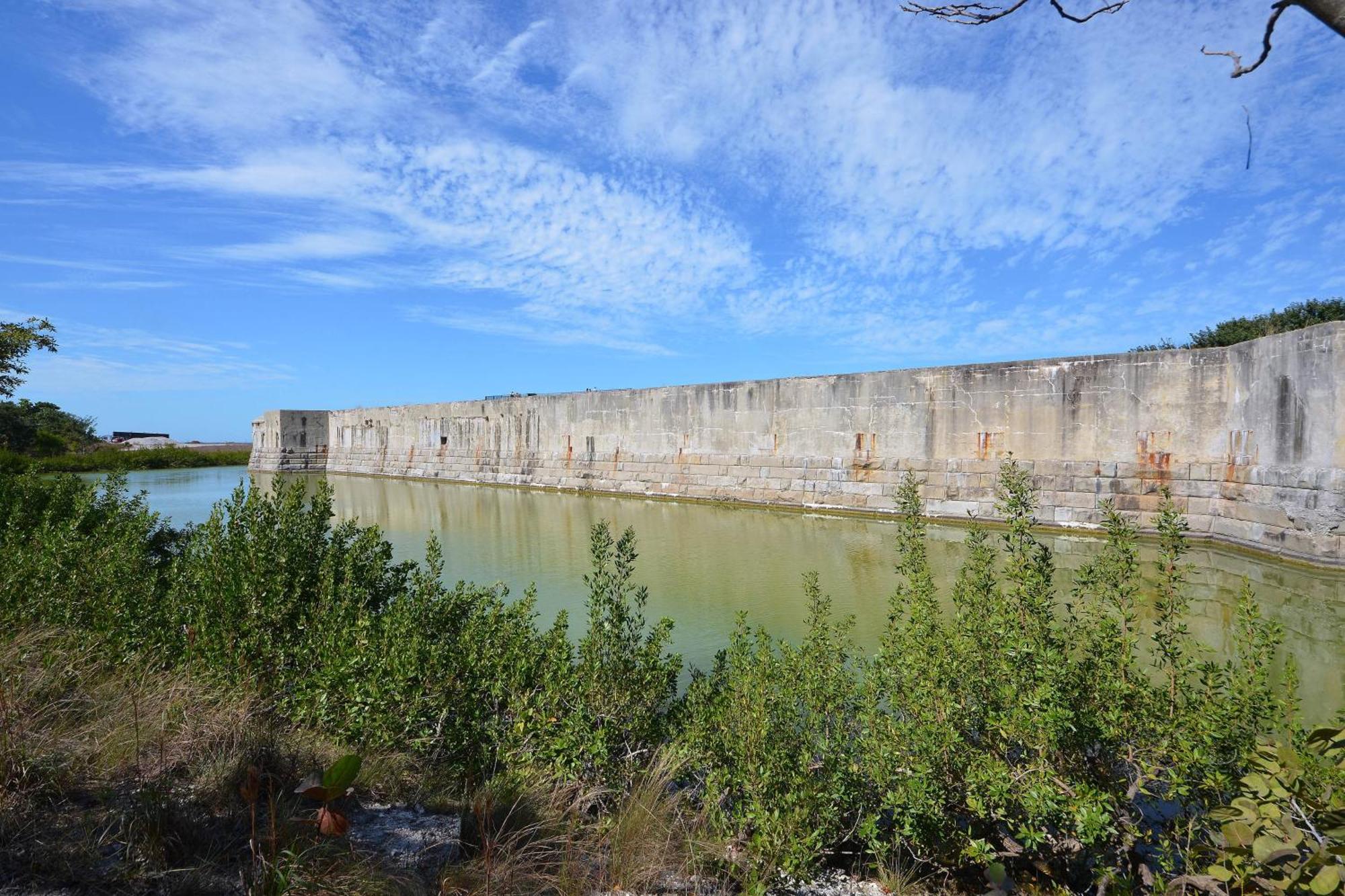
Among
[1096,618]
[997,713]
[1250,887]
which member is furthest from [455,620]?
[1250,887]

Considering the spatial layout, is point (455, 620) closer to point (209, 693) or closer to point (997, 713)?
point (209, 693)

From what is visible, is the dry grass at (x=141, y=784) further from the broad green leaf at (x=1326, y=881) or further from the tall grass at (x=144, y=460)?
the tall grass at (x=144, y=460)

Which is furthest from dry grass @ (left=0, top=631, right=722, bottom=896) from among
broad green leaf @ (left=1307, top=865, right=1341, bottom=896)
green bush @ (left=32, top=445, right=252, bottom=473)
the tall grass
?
green bush @ (left=32, top=445, right=252, bottom=473)

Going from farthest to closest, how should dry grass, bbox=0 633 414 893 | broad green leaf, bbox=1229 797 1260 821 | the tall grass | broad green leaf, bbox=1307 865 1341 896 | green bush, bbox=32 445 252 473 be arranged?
green bush, bbox=32 445 252 473, the tall grass, dry grass, bbox=0 633 414 893, broad green leaf, bbox=1229 797 1260 821, broad green leaf, bbox=1307 865 1341 896

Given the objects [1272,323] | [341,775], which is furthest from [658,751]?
[1272,323]

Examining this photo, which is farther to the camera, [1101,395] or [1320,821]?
[1101,395]

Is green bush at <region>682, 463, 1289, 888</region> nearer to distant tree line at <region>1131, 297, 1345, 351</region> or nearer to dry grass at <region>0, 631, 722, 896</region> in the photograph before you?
dry grass at <region>0, 631, 722, 896</region>

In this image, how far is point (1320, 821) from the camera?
1.73 m

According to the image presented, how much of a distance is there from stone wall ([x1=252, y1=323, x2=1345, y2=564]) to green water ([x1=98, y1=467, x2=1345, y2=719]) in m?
0.73

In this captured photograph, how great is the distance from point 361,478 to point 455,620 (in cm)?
2502

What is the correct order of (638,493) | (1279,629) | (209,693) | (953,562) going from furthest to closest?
(638,493) → (953,562) → (209,693) → (1279,629)

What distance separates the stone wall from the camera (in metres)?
8.52

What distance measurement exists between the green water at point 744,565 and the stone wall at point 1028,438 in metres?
0.73

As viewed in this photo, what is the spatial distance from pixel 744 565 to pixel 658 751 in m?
5.72
